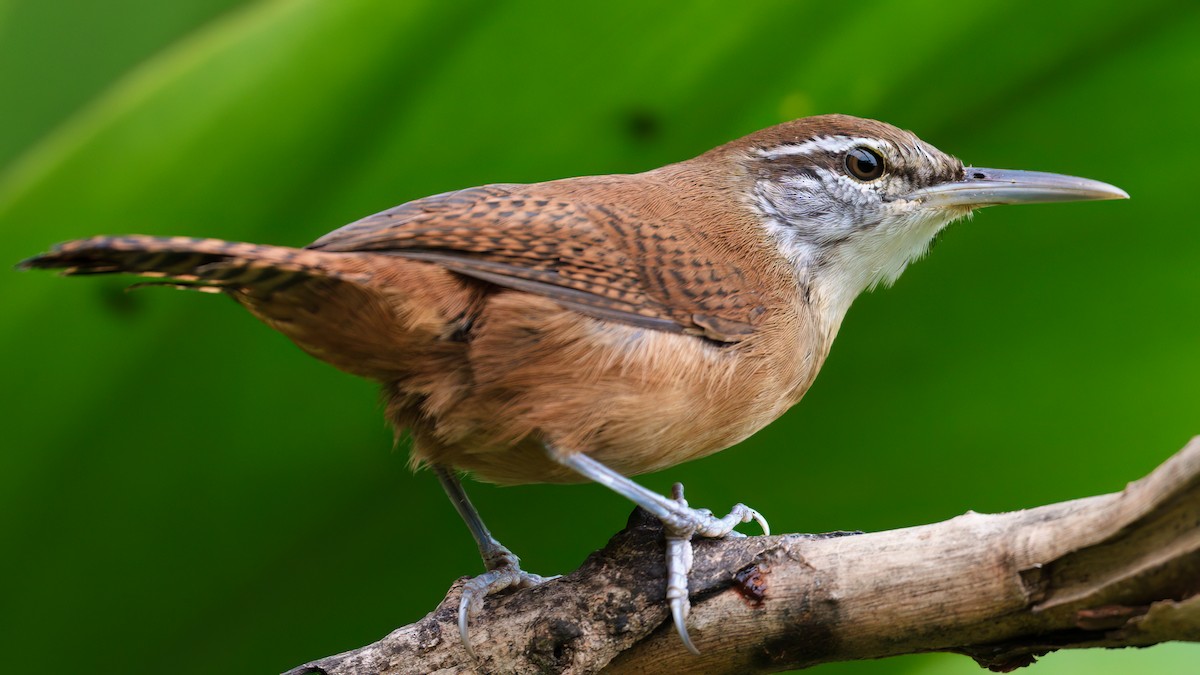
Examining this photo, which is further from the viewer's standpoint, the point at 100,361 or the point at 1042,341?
the point at 1042,341

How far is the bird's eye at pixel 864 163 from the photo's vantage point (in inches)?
102

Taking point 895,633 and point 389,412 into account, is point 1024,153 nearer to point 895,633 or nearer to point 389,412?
point 895,633

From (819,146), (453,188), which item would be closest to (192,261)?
(453,188)

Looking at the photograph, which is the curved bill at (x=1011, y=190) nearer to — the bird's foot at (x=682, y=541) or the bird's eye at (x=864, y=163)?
the bird's eye at (x=864, y=163)

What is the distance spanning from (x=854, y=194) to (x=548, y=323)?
0.95m

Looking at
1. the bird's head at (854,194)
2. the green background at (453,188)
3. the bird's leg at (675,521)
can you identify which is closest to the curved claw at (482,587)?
the bird's leg at (675,521)

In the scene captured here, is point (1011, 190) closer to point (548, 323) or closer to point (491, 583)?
point (548, 323)

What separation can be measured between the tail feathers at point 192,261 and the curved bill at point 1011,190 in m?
1.44

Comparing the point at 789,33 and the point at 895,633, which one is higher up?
the point at 789,33

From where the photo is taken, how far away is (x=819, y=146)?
2.64 m

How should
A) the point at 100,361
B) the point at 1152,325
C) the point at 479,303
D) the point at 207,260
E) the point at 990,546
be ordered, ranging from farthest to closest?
the point at 1152,325 → the point at 100,361 → the point at 479,303 → the point at 207,260 → the point at 990,546

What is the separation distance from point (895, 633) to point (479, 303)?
0.99 metres

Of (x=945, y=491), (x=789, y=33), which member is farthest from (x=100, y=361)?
(x=945, y=491)

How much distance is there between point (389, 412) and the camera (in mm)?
2234
